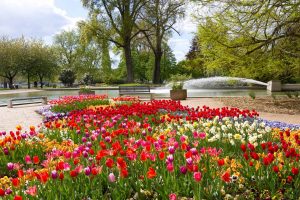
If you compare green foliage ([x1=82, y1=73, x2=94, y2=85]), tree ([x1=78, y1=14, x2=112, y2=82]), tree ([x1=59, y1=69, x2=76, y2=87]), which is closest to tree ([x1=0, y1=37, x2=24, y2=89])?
tree ([x1=59, y1=69, x2=76, y2=87])

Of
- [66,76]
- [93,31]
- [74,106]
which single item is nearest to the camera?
[74,106]

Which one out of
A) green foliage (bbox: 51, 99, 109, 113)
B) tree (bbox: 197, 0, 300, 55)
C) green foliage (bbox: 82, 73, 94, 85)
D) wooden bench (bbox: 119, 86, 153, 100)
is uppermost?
tree (bbox: 197, 0, 300, 55)

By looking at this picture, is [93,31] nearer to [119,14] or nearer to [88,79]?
[119,14]

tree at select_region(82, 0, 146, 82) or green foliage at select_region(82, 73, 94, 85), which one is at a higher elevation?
tree at select_region(82, 0, 146, 82)

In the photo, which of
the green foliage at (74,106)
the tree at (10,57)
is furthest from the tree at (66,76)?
the green foliage at (74,106)

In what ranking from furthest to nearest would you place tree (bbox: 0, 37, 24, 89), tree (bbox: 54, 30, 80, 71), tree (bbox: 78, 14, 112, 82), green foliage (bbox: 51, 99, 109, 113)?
tree (bbox: 54, 30, 80, 71), tree (bbox: 0, 37, 24, 89), tree (bbox: 78, 14, 112, 82), green foliage (bbox: 51, 99, 109, 113)

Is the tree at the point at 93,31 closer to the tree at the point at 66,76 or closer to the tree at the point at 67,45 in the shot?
the tree at the point at 66,76

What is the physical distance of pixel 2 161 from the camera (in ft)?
18.0

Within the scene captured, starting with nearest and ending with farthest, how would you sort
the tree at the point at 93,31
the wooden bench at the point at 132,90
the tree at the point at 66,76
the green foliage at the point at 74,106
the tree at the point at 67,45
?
the green foliage at the point at 74,106
the wooden bench at the point at 132,90
the tree at the point at 93,31
the tree at the point at 66,76
the tree at the point at 67,45

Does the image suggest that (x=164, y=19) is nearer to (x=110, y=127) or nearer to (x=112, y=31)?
(x=112, y=31)

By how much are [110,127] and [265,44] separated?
39.7 feet

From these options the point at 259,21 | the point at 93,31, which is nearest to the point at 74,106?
the point at 259,21

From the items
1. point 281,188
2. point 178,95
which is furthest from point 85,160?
point 178,95

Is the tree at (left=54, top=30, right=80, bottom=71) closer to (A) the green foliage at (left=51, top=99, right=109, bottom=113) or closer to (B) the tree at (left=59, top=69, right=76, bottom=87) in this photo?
(B) the tree at (left=59, top=69, right=76, bottom=87)
